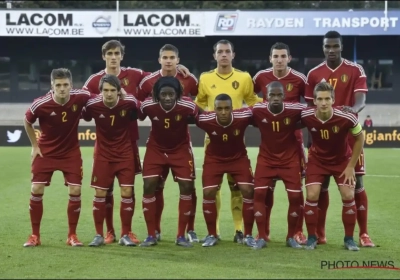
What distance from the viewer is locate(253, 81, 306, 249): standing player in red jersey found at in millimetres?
7855

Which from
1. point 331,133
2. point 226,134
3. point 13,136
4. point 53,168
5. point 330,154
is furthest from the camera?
point 13,136

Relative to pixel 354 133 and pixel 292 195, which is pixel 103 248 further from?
pixel 354 133

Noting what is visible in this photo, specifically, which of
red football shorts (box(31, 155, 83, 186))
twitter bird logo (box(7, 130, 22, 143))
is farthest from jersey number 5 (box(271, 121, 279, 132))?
twitter bird logo (box(7, 130, 22, 143))

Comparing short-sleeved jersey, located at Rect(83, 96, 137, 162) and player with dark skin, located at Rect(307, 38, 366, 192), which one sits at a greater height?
player with dark skin, located at Rect(307, 38, 366, 192)

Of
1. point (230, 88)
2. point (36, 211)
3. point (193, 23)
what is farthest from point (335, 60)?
point (193, 23)

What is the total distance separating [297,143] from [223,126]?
0.84 m

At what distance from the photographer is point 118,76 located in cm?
852

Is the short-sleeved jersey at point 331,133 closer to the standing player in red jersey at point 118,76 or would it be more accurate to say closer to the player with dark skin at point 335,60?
the player with dark skin at point 335,60

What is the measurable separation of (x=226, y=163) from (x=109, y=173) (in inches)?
49.1

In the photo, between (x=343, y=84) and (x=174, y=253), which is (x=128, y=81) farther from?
(x=343, y=84)

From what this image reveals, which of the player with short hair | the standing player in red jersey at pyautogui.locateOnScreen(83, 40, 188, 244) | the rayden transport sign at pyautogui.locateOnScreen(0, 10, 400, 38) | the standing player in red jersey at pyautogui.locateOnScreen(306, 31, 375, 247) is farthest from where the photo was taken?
the rayden transport sign at pyautogui.locateOnScreen(0, 10, 400, 38)

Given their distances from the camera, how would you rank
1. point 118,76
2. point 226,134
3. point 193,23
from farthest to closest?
point 193,23 < point 118,76 < point 226,134

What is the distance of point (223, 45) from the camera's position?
27.2 ft

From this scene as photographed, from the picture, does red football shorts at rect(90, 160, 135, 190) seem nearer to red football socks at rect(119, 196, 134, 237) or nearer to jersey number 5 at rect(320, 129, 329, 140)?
red football socks at rect(119, 196, 134, 237)
